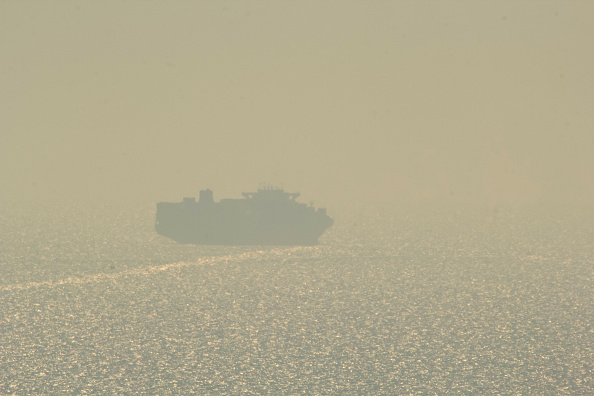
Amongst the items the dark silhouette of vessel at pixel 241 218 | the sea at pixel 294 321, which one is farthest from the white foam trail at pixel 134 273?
the dark silhouette of vessel at pixel 241 218

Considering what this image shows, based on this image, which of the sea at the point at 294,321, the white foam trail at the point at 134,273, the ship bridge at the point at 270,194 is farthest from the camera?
the ship bridge at the point at 270,194

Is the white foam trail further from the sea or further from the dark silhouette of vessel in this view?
the dark silhouette of vessel

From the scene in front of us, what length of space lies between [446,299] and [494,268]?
A: 29.4m

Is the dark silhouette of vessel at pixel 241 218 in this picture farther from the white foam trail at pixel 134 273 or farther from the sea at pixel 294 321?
the white foam trail at pixel 134 273

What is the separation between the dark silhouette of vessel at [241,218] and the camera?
110m

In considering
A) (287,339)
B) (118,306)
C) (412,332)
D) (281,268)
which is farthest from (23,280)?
(412,332)

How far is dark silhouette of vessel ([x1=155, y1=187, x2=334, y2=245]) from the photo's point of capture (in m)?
110

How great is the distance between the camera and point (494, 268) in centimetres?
9281

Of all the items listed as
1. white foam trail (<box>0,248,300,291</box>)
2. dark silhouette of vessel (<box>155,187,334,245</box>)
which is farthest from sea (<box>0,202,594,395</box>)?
dark silhouette of vessel (<box>155,187,334,245</box>)

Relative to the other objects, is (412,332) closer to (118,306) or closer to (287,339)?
(287,339)

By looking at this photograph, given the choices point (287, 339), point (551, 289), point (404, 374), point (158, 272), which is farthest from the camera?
point (158, 272)

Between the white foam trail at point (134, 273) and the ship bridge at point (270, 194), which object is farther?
the ship bridge at point (270, 194)

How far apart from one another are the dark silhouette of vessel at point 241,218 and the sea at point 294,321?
2798 millimetres

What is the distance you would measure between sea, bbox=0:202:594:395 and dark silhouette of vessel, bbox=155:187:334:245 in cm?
280
